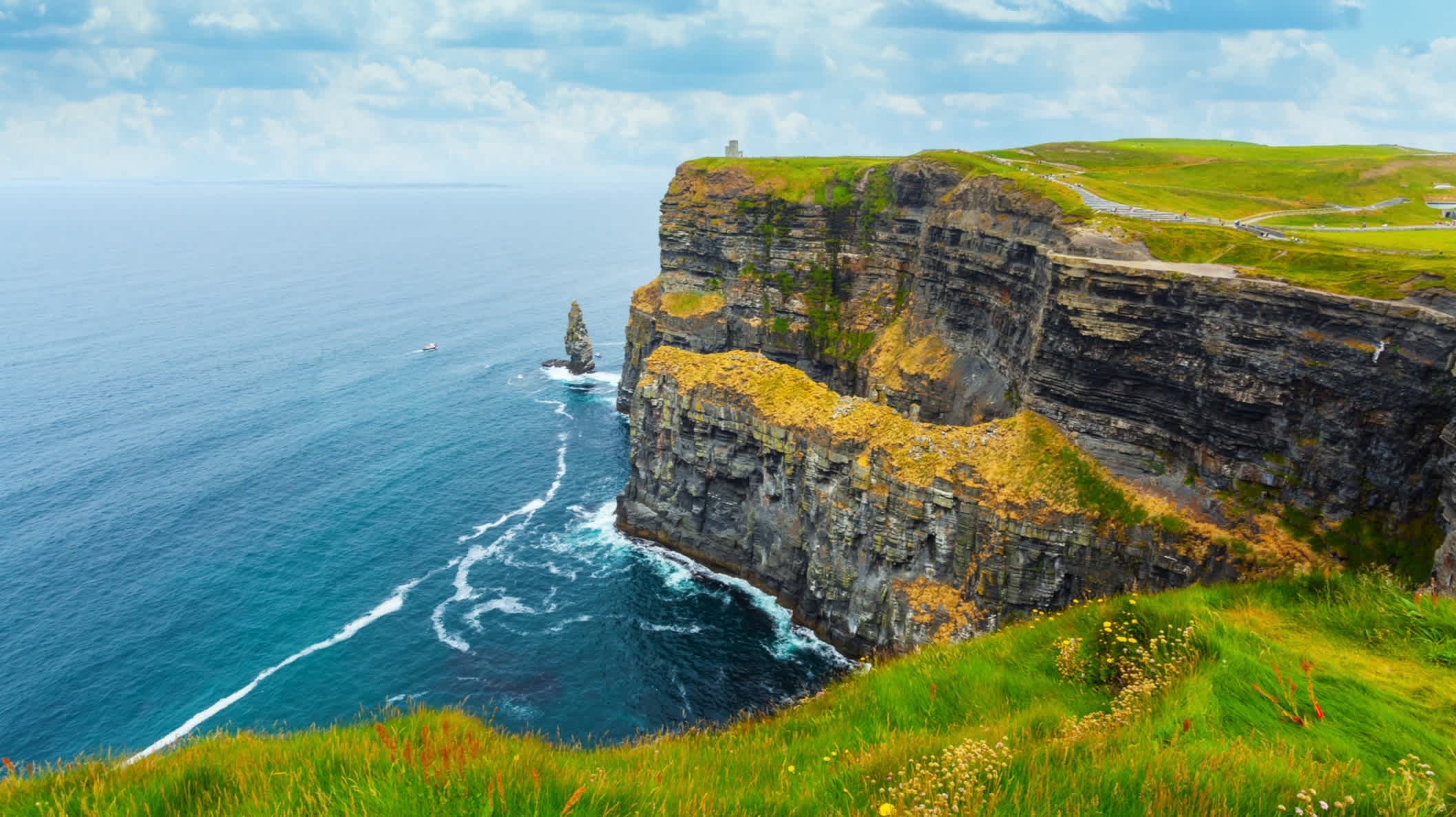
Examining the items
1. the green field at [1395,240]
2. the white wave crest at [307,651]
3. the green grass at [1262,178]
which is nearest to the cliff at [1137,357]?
the green field at [1395,240]

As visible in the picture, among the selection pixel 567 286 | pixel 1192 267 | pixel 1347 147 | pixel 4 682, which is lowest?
pixel 4 682

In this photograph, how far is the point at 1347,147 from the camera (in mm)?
108250

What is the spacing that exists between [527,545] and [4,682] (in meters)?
34.8

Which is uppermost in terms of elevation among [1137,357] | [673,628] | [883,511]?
[1137,357]

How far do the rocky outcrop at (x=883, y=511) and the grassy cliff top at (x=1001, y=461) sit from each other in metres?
0.11

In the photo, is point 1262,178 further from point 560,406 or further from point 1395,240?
point 560,406

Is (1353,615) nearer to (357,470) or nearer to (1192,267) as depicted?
(1192,267)

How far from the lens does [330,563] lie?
2549 inches

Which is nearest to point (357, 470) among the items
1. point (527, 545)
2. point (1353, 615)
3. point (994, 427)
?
point (527, 545)

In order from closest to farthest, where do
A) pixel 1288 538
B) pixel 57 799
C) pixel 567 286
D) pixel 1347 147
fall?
pixel 57 799 → pixel 1288 538 → pixel 1347 147 → pixel 567 286

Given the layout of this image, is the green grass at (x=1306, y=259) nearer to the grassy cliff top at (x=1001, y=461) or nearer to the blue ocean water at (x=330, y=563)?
the grassy cliff top at (x=1001, y=461)

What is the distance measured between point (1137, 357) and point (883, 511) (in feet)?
58.1

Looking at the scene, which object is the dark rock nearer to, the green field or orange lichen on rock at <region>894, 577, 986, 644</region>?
orange lichen on rock at <region>894, 577, 986, 644</region>

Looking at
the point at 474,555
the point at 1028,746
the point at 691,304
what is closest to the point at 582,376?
the point at 691,304
